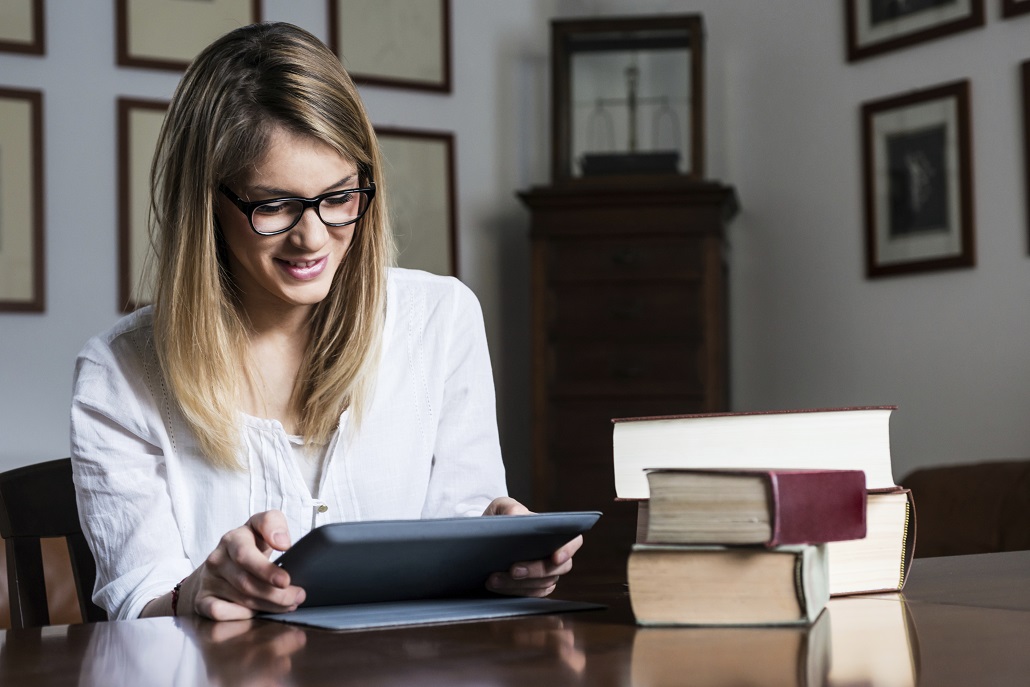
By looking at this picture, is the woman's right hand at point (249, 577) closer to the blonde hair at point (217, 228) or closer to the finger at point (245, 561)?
the finger at point (245, 561)

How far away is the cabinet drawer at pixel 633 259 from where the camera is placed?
382 cm

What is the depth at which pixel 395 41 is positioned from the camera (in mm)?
4184

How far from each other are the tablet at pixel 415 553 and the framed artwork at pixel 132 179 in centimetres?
292

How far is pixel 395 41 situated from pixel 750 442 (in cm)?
344

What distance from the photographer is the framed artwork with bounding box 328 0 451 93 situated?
4.11m

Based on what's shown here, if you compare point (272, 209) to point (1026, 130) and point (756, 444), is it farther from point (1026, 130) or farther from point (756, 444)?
point (1026, 130)

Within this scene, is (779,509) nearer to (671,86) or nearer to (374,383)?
(374,383)

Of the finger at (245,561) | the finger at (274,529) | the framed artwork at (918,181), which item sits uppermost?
the framed artwork at (918,181)

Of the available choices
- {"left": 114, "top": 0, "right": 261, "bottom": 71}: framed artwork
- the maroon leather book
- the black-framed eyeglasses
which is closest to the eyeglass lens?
the black-framed eyeglasses

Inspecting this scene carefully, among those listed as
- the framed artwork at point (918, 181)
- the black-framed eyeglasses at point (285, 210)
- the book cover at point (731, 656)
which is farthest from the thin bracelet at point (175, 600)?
the framed artwork at point (918, 181)

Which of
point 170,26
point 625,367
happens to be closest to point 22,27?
point 170,26

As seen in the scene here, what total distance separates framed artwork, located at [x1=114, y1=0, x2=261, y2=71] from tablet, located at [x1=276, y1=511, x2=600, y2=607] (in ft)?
9.97

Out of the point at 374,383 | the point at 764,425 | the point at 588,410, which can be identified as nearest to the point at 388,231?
the point at 374,383

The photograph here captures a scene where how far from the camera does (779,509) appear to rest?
2.73 ft
